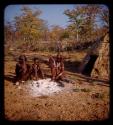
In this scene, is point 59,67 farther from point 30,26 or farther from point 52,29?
point 30,26

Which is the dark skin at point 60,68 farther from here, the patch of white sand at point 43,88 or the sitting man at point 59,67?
the patch of white sand at point 43,88

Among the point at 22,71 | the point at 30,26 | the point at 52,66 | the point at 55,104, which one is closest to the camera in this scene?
the point at 55,104

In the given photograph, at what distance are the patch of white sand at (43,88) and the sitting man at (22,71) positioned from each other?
0.20 m

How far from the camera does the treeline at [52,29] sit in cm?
554

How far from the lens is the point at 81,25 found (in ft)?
19.2

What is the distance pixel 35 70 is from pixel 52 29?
0.86 meters

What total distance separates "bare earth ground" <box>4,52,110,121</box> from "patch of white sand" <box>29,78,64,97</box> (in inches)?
3.2

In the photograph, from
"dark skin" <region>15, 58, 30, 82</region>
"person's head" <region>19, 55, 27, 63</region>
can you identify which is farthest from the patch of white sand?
"person's head" <region>19, 55, 27, 63</region>

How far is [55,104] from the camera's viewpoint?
559 centimetres

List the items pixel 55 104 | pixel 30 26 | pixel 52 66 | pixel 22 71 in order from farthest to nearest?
pixel 52 66
pixel 22 71
pixel 30 26
pixel 55 104

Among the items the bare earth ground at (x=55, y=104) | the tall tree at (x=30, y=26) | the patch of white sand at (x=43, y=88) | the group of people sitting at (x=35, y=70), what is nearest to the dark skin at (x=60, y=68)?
the group of people sitting at (x=35, y=70)

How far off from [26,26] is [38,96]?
1.35 meters

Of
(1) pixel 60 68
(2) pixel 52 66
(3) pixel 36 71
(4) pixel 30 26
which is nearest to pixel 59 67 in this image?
(1) pixel 60 68

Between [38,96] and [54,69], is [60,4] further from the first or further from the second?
[38,96]
